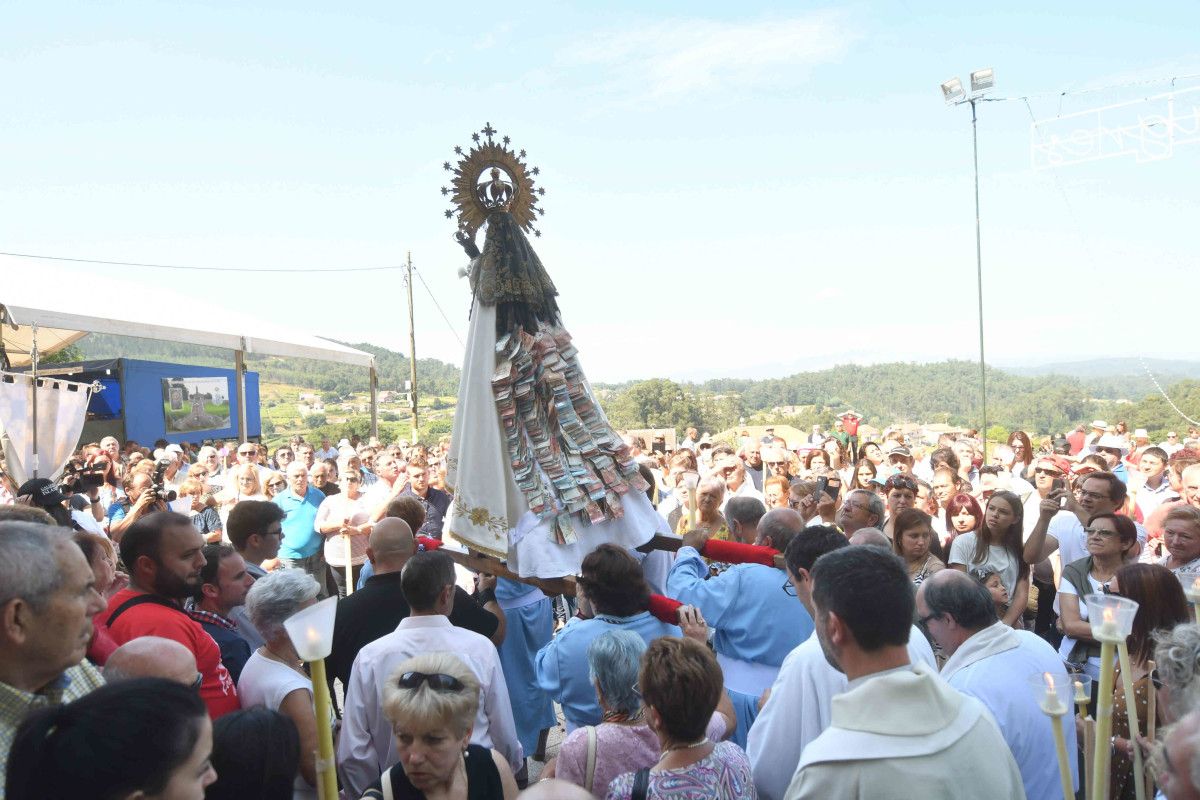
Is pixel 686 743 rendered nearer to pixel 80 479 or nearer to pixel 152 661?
pixel 152 661

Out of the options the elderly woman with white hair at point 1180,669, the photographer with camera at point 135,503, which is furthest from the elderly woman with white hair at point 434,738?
the photographer with camera at point 135,503

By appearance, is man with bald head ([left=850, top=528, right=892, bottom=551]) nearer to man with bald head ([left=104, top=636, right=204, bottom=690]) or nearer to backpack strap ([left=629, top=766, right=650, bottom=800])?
backpack strap ([left=629, top=766, right=650, bottom=800])

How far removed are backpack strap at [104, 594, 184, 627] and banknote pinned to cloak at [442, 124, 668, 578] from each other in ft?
4.09

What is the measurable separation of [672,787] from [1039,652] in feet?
5.06

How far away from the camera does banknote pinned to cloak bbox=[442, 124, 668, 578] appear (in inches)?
163

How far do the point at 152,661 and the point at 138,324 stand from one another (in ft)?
41.3

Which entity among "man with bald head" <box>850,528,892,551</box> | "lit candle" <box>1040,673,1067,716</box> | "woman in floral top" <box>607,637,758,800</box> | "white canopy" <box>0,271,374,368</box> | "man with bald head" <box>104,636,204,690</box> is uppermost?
"white canopy" <box>0,271,374,368</box>

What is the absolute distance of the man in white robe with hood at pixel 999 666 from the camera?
282cm

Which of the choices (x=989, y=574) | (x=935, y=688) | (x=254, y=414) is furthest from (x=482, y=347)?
(x=254, y=414)

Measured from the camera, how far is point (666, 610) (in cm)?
340

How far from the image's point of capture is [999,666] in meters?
2.96

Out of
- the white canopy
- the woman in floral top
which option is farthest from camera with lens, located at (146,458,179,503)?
the woman in floral top

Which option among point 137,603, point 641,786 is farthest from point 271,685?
point 641,786

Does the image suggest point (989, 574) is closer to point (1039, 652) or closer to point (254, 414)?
point (1039, 652)
